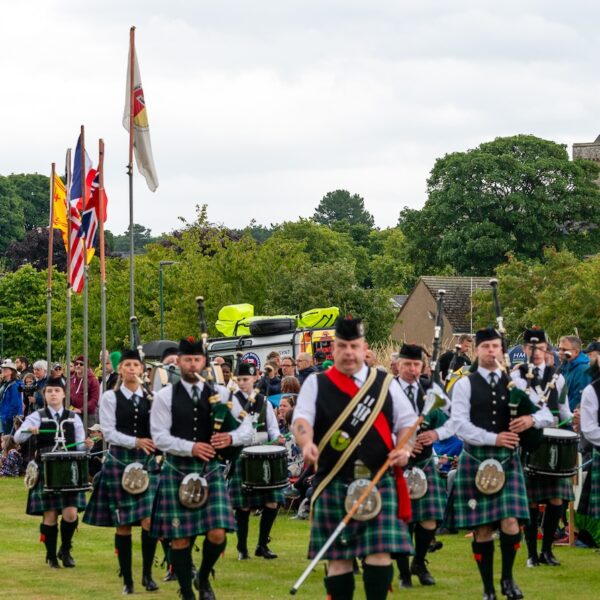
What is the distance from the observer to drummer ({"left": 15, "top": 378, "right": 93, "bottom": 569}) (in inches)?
464

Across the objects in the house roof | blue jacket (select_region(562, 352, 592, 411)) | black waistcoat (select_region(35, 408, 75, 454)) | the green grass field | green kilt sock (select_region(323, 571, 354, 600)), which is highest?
the house roof

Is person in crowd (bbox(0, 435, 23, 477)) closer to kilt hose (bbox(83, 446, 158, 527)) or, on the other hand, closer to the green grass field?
the green grass field

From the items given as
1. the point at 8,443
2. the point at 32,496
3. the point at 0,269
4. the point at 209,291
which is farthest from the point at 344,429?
the point at 0,269

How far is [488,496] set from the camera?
9.50m

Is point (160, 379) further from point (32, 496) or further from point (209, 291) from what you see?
point (209, 291)

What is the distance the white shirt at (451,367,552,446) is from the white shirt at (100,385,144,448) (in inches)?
96.1

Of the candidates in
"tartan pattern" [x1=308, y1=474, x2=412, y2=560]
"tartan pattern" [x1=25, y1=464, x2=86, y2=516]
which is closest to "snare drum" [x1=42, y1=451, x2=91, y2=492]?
"tartan pattern" [x1=25, y1=464, x2=86, y2=516]

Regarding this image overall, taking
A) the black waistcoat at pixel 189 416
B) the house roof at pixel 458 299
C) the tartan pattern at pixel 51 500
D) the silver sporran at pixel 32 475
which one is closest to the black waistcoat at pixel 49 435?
the silver sporran at pixel 32 475

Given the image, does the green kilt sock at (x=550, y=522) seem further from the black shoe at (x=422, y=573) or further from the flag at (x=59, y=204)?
the flag at (x=59, y=204)

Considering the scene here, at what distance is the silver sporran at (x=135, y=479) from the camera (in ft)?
34.9

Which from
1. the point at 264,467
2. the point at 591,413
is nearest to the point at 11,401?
the point at 264,467

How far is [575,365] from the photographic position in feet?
41.4

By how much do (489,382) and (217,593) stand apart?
8.25 feet

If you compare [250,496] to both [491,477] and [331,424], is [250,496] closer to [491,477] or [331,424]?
[491,477]
